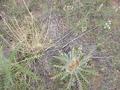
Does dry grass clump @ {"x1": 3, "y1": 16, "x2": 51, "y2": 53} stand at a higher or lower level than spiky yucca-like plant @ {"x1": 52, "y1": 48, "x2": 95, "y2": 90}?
higher

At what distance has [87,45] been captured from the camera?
10.4 feet

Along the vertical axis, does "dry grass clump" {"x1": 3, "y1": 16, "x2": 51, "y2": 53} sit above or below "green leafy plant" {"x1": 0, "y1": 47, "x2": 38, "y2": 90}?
above

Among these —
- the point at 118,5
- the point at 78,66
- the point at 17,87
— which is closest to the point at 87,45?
the point at 78,66

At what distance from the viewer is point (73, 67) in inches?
115

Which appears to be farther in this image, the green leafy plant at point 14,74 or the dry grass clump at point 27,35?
the dry grass clump at point 27,35

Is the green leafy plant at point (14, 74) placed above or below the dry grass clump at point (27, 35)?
below

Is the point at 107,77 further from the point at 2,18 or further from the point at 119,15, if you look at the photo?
the point at 2,18

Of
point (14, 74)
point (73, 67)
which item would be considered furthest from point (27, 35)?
point (73, 67)

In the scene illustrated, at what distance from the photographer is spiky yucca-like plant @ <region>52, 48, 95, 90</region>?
2.94 metres

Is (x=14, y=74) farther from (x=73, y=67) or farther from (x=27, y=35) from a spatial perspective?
(x=73, y=67)

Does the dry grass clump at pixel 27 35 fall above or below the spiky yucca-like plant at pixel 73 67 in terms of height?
above

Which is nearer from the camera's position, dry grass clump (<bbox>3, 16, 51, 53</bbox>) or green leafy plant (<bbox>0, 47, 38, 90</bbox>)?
green leafy plant (<bbox>0, 47, 38, 90</bbox>)

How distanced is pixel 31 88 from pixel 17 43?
407 mm

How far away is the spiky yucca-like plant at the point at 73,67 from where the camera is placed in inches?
116
